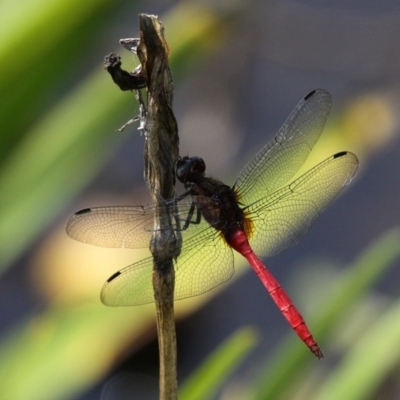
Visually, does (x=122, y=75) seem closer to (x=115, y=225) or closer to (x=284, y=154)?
(x=115, y=225)

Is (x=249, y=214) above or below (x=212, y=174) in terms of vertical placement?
below

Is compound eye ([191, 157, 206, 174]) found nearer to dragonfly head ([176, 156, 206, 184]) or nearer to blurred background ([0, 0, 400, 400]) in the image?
dragonfly head ([176, 156, 206, 184])

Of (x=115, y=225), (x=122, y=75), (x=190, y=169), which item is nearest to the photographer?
(x=122, y=75)

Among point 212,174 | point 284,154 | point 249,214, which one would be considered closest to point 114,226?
point 249,214

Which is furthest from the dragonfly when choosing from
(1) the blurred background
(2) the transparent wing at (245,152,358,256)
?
(1) the blurred background

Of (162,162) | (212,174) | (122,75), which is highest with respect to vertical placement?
(212,174)

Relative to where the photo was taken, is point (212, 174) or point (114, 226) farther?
point (212, 174)

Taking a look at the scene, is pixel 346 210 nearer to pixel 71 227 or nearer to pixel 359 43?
pixel 359 43

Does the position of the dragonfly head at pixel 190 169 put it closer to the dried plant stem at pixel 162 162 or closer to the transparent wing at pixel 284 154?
the transparent wing at pixel 284 154
